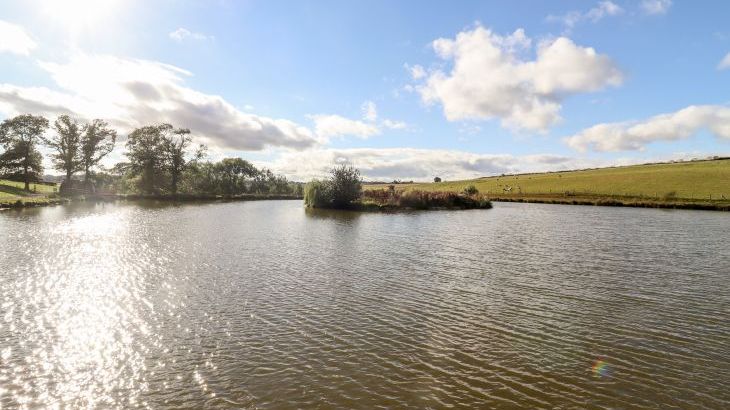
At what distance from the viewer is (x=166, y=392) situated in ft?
32.6

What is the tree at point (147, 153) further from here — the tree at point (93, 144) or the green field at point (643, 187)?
the green field at point (643, 187)

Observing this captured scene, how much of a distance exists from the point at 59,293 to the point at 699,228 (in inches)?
2297

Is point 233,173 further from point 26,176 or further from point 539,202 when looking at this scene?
point 539,202

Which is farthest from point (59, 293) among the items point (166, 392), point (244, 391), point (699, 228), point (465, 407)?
point (699, 228)

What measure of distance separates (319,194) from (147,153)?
2322 inches

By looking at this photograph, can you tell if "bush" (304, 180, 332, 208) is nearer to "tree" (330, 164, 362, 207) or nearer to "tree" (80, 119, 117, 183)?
"tree" (330, 164, 362, 207)

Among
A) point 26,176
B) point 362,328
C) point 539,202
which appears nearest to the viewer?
point 362,328

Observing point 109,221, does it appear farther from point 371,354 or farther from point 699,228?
point 699,228

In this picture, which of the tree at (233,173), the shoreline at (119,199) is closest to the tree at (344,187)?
the shoreline at (119,199)

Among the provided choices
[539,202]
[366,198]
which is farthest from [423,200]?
[539,202]

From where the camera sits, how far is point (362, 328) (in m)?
14.4

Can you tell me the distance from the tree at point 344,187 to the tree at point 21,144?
69023 mm

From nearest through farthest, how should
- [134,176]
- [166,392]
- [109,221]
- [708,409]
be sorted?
[708,409], [166,392], [109,221], [134,176]

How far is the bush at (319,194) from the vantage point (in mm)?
78125
